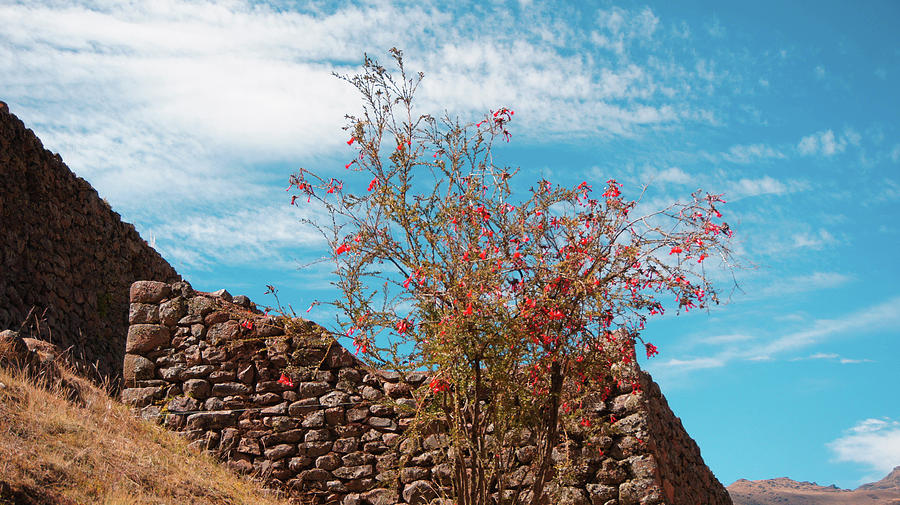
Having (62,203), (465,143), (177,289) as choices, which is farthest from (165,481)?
(62,203)

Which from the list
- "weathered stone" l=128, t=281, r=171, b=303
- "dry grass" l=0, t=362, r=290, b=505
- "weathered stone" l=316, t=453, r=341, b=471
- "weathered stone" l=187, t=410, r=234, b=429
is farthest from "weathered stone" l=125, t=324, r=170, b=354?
"weathered stone" l=316, t=453, r=341, b=471

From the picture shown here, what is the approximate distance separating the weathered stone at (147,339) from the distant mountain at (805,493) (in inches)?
1609

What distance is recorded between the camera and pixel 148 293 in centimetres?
1000

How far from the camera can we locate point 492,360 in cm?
680

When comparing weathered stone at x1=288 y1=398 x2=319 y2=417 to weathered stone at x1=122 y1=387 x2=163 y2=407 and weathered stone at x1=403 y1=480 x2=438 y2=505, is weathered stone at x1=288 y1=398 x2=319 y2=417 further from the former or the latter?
weathered stone at x1=122 y1=387 x2=163 y2=407

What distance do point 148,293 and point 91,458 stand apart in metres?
3.27

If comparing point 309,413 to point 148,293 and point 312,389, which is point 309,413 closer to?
point 312,389

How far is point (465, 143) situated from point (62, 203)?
9518 mm

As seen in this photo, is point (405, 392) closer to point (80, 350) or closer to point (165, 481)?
point (165, 481)

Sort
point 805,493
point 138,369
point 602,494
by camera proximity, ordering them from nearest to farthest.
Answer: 1. point 602,494
2. point 138,369
3. point 805,493

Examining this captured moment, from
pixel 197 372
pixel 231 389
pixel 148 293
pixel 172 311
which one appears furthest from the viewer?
pixel 148 293

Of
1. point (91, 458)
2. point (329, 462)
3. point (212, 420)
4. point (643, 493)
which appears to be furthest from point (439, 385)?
point (212, 420)

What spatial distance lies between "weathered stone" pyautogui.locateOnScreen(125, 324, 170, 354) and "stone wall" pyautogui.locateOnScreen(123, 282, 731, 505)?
2 cm

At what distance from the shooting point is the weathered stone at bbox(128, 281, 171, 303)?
998 cm
